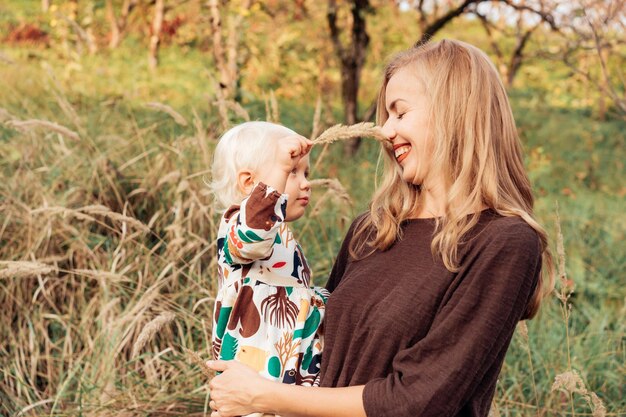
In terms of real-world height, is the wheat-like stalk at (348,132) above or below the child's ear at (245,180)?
above

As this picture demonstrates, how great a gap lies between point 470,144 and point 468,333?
0.47m

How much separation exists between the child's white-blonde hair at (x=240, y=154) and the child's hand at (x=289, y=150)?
0.06 metres

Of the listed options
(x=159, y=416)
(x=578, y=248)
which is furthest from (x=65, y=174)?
(x=578, y=248)

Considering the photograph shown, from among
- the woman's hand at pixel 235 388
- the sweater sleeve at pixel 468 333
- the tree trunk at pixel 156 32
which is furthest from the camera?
the tree trunk at pixel 156 32

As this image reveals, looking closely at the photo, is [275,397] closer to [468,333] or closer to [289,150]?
[468,333]

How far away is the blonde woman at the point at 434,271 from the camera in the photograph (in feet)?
5.41

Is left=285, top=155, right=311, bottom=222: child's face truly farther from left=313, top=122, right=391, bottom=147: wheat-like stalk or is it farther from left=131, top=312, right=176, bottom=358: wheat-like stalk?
left=131, top=312, right=176, bottom=358: wheat-like stalk

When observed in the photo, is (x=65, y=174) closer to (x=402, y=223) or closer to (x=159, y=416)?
(x=159, y=416)

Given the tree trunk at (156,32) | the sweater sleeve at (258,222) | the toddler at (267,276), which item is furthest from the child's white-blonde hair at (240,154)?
the tree trunk at (156,32)

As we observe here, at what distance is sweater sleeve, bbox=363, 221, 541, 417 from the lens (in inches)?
64.3

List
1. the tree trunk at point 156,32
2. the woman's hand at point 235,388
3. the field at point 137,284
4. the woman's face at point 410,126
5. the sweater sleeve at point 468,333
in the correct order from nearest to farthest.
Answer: the sweater sleeve at point 468,333 < the woman's hand at point 235,388 < the woman's face at point 410,126 < the field at point 137,284 < the tree trunk at point 156,32

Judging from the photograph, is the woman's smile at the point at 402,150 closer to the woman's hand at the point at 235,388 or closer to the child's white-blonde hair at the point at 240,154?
the child's white-blonde hair at the point at 240,154

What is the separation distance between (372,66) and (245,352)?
9794 mm

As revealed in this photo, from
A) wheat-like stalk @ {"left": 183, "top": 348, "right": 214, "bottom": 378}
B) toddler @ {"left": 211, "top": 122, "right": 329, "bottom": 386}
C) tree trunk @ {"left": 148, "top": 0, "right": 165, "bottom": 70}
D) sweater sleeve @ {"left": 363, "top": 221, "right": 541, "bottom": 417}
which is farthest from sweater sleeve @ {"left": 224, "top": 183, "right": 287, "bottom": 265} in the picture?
tree trunk @ {"left": 148, "top": 0, "right": 165, "bottom": 70}
